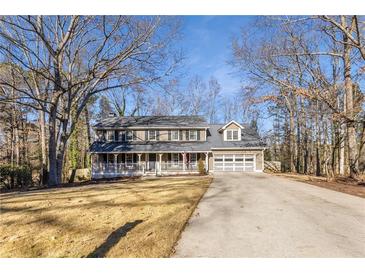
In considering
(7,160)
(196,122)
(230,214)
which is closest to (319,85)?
(196,122)

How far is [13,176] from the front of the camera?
50.8 ft

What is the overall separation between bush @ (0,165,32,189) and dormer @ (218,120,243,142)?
54.3ft

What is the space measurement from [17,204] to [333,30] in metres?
16.3

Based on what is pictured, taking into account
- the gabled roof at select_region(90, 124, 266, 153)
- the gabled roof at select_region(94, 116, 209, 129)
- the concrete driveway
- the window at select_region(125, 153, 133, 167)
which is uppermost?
the gabled roof at select_region(94, 116, 209, 129)

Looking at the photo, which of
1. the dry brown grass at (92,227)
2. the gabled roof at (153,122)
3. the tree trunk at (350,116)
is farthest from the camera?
the gabled roof at (153,122)

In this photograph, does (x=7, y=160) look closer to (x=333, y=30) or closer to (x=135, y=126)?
(x=135, y=126)

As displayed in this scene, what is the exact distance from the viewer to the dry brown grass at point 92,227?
12.2 ft

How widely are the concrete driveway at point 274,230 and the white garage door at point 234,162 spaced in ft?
50.3

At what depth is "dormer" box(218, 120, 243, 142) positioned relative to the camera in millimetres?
23953

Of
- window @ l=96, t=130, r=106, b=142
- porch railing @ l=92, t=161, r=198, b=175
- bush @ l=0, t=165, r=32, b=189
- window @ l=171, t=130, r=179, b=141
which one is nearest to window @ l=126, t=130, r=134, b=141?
window @ l=96, t=130, r=106, b=142

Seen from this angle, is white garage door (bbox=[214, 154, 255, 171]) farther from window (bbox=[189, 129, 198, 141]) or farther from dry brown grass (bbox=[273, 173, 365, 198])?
dry brown grass (bbox=[273, 173, 365, 198])

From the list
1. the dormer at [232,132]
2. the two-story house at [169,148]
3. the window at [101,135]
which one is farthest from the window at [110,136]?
the dormer at [232,132]

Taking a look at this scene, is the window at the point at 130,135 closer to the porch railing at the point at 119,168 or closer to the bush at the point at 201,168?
the porch railing at the point at 119,168

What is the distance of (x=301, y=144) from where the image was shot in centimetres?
2775
